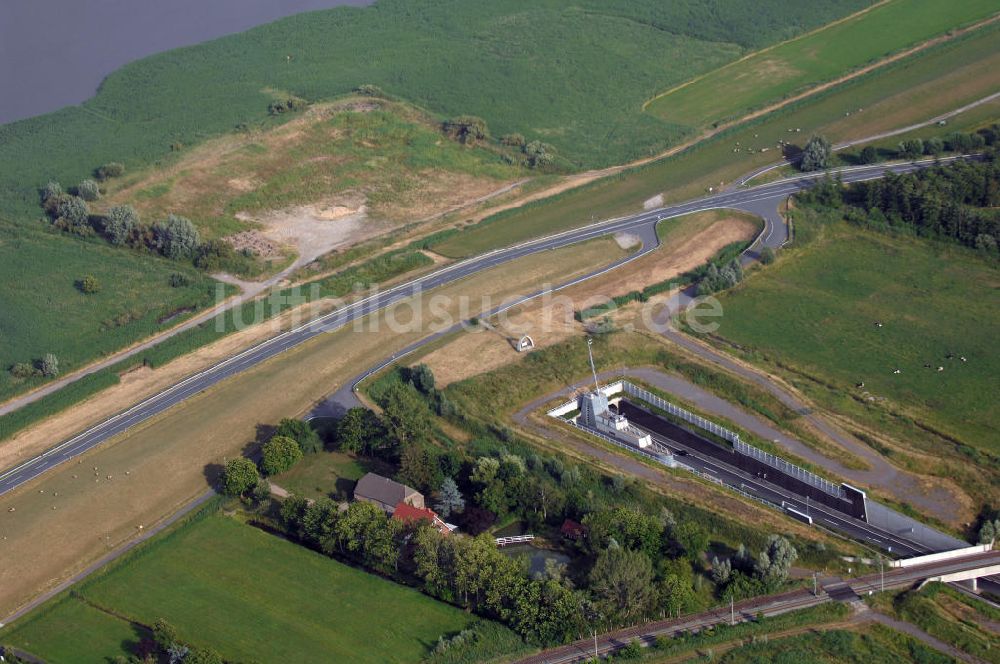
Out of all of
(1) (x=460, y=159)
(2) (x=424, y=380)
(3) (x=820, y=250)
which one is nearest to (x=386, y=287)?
(2) (x=424, y=380)

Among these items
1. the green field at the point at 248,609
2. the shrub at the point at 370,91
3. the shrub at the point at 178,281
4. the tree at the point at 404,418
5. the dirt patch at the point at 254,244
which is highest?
the shrub at the point at 370,91

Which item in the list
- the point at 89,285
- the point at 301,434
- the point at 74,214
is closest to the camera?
the point at 301,434

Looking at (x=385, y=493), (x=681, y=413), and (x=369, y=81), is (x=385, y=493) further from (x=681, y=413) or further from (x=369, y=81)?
Answer: (x=369, y=81)

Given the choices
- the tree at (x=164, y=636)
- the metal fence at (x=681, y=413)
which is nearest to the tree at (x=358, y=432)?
the metal fence at (x=681, y=413)

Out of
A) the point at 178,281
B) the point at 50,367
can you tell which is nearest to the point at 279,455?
the point at 50,367

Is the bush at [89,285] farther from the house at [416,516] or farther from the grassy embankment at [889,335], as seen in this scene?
the grassy embankment at [889,335]

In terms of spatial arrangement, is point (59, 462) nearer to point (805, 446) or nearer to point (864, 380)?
point (805, 446)

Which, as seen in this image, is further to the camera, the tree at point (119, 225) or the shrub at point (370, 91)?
the shrub at point (370, 91)
